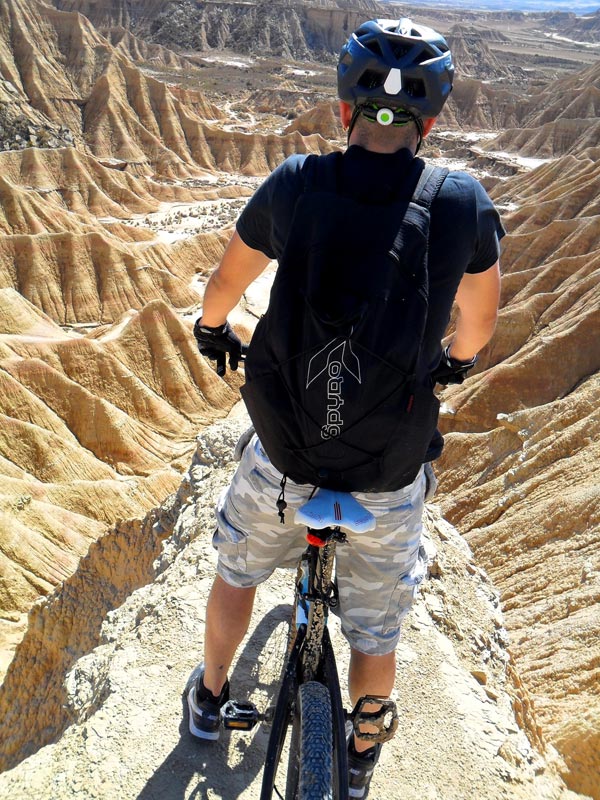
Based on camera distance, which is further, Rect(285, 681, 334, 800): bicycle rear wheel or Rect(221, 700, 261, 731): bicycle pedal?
Rect(221, 700, 261, 731): bicycle pedal

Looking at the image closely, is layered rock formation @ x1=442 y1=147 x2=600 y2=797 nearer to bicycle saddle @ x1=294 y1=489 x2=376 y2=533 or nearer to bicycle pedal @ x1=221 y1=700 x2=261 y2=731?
bicycle pedal @ x1=221 y1=700 x2=261 y2=731

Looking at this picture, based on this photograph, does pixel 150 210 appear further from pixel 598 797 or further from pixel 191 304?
pixel 598 797

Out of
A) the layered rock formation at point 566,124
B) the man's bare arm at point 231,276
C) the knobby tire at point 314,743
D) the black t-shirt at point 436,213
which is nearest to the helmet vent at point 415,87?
the black t-shirt at point 436,213

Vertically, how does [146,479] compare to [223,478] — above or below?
above

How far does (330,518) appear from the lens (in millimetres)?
2461

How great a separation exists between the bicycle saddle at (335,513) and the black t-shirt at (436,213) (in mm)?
621

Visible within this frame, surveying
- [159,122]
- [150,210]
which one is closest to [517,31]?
[159,122]

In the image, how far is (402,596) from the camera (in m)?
2.90

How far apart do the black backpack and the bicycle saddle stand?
6 cm

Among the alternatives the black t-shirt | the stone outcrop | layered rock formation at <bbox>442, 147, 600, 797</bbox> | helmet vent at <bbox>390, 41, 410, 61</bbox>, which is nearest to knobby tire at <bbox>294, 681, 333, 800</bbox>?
the stone outcrop

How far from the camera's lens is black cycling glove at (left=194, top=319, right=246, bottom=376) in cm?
321

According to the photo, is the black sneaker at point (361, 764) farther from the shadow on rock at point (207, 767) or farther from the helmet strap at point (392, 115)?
the helmet strap at point (392, 115)

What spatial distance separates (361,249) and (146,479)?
16478mm

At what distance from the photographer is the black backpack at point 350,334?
2.24 metres
